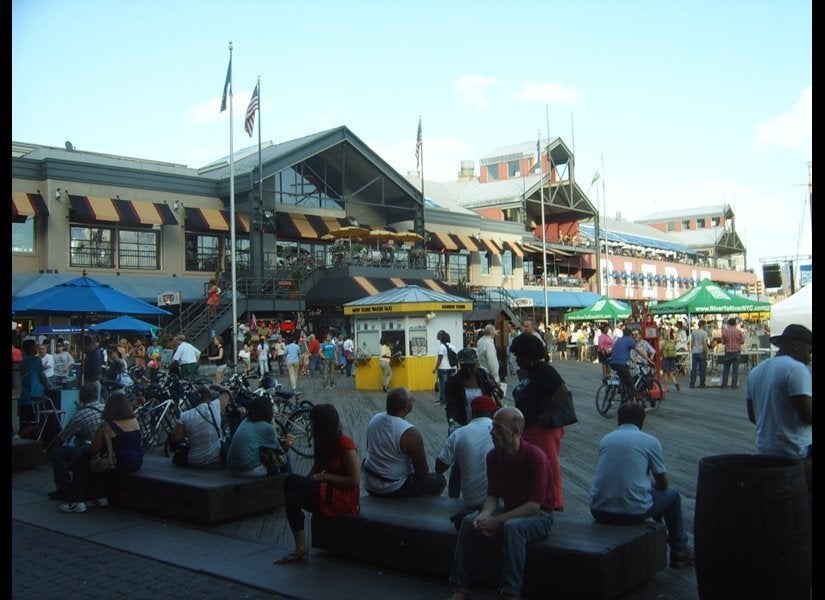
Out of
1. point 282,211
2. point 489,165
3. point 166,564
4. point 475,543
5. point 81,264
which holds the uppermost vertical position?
point 489,165

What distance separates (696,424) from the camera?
43.0 feet

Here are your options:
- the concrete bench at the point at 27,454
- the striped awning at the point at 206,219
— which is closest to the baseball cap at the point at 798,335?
the concrete bench at the point at 27,454

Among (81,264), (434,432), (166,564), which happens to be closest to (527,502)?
(166,564)

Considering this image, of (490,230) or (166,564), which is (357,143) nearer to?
(490,230)

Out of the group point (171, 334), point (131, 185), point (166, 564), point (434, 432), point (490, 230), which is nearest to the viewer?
point (166, 564)

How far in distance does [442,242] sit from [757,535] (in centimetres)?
3520

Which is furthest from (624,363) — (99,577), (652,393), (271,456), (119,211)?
(119,211)

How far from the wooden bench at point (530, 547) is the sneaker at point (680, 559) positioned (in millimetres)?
274

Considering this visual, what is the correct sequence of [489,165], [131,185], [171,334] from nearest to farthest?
1. [171,334]
2. [131,185]
3. [489,165]

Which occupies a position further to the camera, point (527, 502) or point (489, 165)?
point (489, 165)

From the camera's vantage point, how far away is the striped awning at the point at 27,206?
26.6 metres

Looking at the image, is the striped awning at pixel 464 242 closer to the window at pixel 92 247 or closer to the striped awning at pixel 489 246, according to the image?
the striped awning at pixel 489 246

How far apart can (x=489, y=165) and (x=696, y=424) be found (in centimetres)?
4610

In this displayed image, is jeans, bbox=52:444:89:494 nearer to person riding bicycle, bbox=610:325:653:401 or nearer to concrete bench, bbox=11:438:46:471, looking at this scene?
concrete bench, bbox=11:438:46:471
